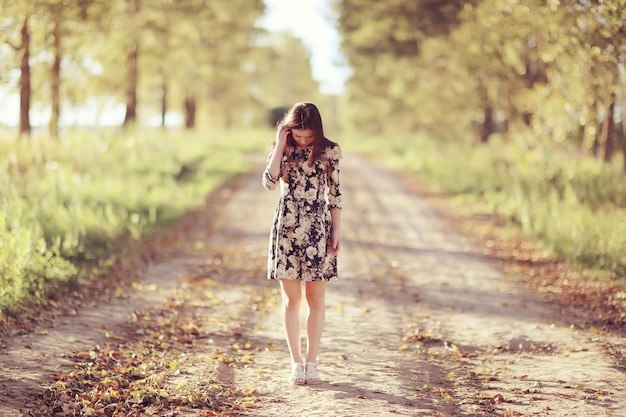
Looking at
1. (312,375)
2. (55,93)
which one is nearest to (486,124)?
(55,93)

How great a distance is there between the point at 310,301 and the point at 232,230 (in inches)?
334

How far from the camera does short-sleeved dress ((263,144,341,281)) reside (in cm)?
598

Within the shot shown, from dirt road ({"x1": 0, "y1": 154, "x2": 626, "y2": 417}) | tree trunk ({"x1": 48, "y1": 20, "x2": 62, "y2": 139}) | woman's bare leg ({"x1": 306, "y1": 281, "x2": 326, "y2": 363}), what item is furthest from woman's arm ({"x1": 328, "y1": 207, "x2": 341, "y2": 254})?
tree trunk ({"x1": 48, "y1": 20, "x2": 62, "y2": 139})

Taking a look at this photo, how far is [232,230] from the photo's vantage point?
14531mm

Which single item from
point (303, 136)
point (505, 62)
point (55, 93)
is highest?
point (505, 62)

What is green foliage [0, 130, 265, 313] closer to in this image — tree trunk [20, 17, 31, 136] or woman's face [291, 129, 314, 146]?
tree trunk [20, 17, 31, 136]

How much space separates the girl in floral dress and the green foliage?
3.07m

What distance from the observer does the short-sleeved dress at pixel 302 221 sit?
19.6 ft

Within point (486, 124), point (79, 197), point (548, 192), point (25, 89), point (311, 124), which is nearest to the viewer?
point (311, 124)

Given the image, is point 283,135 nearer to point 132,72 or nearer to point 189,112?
point 132,72

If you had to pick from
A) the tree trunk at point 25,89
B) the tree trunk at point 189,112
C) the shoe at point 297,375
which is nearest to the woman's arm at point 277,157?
the shoe at point 297,375

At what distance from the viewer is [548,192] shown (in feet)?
53.3

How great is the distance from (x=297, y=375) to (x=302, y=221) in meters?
1.29

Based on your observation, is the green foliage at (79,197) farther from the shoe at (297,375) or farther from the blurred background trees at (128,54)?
the shoe at (297,375)
